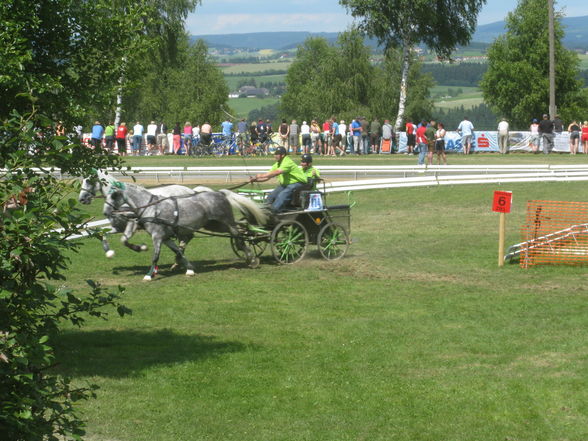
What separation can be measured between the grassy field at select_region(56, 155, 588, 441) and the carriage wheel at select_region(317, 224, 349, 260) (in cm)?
28

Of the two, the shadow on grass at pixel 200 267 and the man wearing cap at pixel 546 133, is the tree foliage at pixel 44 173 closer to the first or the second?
the shadow on grass at pixel 200 267

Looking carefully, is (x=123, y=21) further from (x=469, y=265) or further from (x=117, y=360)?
(x=469, y=265)

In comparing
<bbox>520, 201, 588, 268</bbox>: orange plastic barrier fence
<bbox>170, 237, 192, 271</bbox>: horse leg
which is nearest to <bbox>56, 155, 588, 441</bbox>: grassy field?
<bbox>170, 237, 192, 271</bbox>: horse leg

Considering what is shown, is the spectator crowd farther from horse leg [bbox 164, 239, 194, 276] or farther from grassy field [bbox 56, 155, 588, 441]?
horse leg [bbox 164, 239, 194, 276]

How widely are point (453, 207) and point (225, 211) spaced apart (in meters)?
11.5

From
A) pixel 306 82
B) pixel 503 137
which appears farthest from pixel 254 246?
pixel 306 82

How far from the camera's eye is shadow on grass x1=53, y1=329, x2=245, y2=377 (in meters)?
11.3

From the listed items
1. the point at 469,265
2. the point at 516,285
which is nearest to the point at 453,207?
the point at 469,265

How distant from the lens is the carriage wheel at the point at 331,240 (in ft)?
60.4

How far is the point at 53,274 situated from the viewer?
6.82 m

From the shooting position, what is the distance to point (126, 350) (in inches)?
476

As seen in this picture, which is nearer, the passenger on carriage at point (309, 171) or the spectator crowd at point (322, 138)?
the passenger on carriage at point (309, 171)

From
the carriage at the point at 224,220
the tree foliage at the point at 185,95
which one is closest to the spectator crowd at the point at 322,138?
the carriage at the point at 224,220

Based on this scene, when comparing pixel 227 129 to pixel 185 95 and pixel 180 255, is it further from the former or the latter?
pixel 185 95
